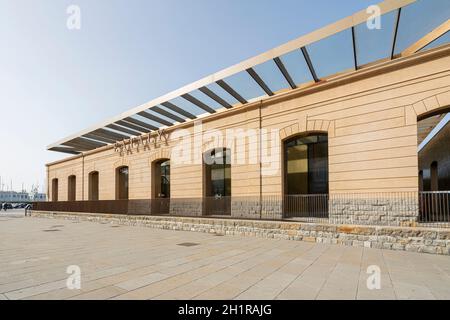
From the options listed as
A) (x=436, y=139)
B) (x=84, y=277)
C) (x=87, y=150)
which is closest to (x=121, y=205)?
(x=87, y=150)

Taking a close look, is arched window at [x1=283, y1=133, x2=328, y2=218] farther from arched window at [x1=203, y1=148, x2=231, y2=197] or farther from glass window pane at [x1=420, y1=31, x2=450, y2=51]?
glass window pane at [x1=420, y1=31, x2=450, y2=51]

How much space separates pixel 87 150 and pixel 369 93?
76.2ft

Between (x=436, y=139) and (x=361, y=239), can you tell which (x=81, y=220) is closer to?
(x=361, y=239)

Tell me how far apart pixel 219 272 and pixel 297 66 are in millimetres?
8802

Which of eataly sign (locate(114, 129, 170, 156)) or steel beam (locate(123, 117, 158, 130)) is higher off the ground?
steel beam (locate(123, 117, 158, 130))

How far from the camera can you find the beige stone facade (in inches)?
372

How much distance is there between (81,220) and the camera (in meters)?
19.7

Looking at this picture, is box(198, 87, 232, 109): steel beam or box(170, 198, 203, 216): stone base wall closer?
box(198, 87, 232, 109): steel beam

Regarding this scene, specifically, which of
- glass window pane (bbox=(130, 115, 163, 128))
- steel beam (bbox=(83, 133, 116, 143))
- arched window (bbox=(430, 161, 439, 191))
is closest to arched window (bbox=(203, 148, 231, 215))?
glass window pane (bbox=(130, 115, 163, 128))

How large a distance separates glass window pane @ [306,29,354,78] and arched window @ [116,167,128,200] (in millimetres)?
16427

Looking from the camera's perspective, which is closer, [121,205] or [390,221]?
[390,221]

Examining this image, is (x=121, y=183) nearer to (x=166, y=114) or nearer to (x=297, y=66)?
(x=166, y=114)

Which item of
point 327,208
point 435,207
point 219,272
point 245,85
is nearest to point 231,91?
point 245,85

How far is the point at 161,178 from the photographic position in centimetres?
1995
